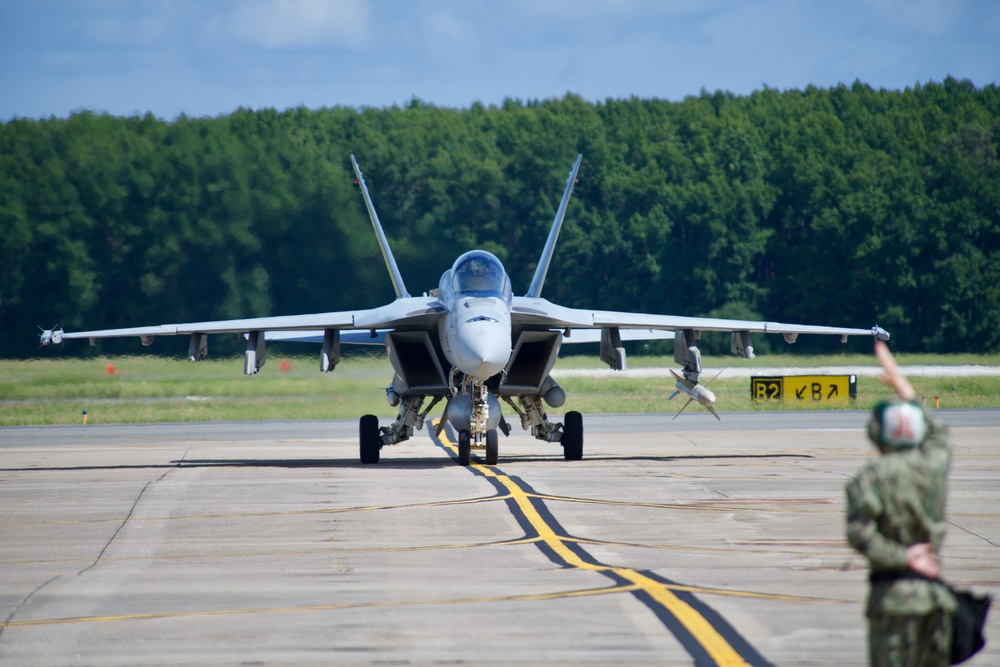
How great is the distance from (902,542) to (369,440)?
16.8 meters

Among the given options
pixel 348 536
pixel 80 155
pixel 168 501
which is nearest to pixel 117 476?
pixel 168 501

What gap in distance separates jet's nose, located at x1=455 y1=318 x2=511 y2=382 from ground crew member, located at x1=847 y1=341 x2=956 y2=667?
514 inches

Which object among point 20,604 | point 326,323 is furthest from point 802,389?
point 20,604

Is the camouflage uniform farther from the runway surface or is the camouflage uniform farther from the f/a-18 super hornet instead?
the f/a-18 super hornet

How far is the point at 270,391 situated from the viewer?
3688 centimetres

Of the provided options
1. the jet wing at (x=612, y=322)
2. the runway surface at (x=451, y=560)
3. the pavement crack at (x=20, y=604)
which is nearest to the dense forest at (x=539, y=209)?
the jet wing at (x=612, y=322)

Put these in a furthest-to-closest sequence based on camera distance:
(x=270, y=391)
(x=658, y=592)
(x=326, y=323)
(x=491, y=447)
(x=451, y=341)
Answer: (x=270, y=391) → (x=326, y=323) → (x=491, y=447) → (x=451, y=341) → (x=658, y=592)

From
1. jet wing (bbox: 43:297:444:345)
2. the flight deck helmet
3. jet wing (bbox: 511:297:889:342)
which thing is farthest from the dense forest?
the flight deck helmet

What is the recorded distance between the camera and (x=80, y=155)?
57594mm

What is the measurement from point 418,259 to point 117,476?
2848 cm

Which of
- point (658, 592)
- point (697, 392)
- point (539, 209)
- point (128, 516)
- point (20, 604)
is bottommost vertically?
point (128, 516)

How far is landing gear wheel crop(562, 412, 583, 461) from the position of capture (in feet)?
71.7

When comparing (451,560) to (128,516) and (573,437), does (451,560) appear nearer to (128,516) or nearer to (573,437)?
(128,516)

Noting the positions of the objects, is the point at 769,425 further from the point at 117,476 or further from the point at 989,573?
the point at 989,573
